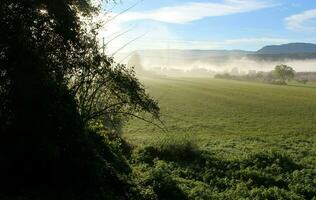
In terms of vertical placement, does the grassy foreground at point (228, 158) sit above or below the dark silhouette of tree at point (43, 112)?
below

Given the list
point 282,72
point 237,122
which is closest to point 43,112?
point 237,122

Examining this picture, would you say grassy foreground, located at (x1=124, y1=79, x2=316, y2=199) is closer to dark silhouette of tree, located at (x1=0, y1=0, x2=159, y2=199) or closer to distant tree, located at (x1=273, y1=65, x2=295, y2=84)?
dark silhouette of tree, located at (x1=0, y1=0, x2=159, y2=199)

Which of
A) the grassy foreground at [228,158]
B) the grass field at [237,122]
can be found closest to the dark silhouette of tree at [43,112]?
the grassy foreground at [228,158]

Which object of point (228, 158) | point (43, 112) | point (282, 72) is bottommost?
→ point (228, 158)

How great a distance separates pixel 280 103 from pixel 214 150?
49898mm

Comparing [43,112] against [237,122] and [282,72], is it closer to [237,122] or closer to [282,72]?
[237,122]

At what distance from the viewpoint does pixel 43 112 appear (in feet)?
57.3

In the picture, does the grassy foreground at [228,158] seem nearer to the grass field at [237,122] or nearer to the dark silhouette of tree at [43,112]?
the grass field at [237,122]

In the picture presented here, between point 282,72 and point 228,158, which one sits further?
point 282,72

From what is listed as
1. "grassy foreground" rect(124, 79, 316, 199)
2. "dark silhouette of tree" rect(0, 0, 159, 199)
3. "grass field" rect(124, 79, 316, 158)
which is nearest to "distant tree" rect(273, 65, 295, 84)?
"grass field" rect(124, 79, 316, 158)

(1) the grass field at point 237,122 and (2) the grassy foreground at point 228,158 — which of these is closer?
(2) the grassy foreground at point 228,158

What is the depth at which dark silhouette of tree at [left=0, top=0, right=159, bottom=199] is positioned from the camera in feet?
56.6

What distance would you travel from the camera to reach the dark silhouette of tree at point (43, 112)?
56.6ft

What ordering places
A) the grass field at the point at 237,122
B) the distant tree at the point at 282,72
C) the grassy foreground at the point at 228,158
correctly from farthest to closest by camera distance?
the distant tree at the point at 282,72 → the grass field at the point at 237,122 → the grassy foreground at the point at 228,158
